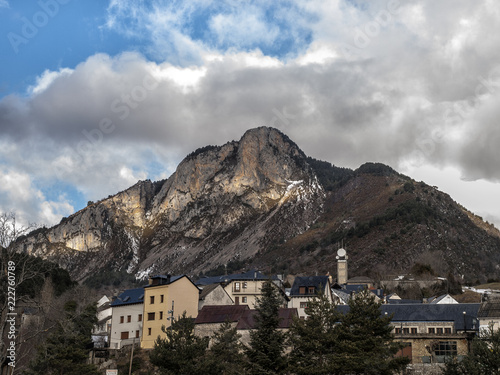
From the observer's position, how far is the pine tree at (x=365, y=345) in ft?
138

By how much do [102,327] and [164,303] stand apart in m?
34.5

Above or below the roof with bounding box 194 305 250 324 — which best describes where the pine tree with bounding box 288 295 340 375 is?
below

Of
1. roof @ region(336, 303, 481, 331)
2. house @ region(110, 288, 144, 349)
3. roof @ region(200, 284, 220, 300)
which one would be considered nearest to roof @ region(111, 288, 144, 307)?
house @ region(110, 288, 144, 349)

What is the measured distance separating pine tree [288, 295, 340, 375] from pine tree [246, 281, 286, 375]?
47.4 inches

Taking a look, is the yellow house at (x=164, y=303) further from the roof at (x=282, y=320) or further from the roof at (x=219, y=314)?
the roof at (x=282, y=320)

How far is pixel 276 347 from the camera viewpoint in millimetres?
42938

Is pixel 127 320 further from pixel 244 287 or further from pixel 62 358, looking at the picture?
pixel 62 358

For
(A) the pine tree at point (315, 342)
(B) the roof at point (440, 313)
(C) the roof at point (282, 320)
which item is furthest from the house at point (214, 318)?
(A) the pine tree at point (315, 342)

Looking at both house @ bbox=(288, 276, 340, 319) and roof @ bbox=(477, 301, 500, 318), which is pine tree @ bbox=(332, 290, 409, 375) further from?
house @ bbox=(288, 276, 340, 319)

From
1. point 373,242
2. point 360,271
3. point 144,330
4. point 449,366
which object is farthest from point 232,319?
point 373,242

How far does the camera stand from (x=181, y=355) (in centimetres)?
4284

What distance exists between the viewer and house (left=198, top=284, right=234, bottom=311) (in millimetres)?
74250

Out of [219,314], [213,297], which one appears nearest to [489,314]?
[219,314]

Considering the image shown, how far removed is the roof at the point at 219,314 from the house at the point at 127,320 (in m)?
11.0
